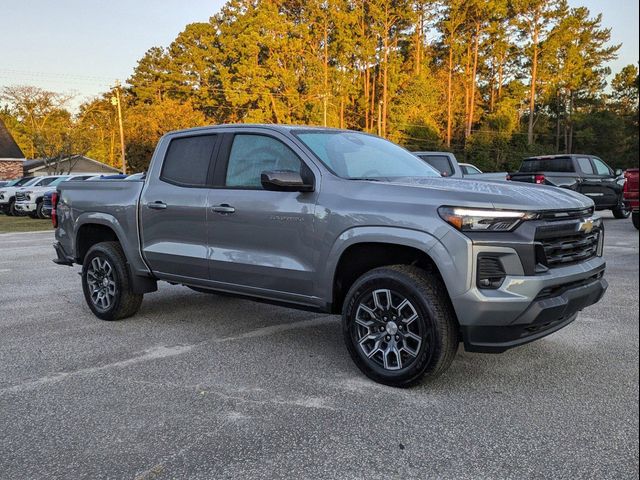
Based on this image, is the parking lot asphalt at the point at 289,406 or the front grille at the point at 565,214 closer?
the parking lot asphalt at the point at 289,406

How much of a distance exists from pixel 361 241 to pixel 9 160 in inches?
1806

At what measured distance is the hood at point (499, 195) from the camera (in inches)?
141

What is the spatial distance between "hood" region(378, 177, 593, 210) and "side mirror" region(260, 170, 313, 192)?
65 centimetres

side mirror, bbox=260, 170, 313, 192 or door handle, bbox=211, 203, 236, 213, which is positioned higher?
side mirror, bbox=260, 170, 313, 192

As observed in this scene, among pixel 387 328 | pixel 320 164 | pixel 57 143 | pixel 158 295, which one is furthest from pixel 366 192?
pixel 57 143

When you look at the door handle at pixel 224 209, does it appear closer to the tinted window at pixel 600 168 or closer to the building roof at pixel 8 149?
the tinted window at pixel 600 168

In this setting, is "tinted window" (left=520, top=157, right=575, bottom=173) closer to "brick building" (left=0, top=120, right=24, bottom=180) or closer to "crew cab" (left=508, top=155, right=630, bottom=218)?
"crew cab" (left=508, top=155, right=630, bottom=218)

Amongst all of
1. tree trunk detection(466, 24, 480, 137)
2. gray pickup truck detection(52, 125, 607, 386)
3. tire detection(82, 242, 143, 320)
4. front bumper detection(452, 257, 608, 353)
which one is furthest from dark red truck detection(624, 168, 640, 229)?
tree trunk detection(466, 24, 480, 137)

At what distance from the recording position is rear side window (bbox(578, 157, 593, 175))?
16.1 meters

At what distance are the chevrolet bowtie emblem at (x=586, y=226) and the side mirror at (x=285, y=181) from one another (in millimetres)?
1878

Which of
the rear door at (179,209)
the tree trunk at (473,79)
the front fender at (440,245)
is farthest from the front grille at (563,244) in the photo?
the tree trunk at (473,79)

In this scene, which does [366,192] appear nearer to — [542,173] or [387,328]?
[387,328]

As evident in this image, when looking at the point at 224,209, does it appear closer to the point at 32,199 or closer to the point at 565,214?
the point at 565,214

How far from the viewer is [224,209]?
15.7ft
